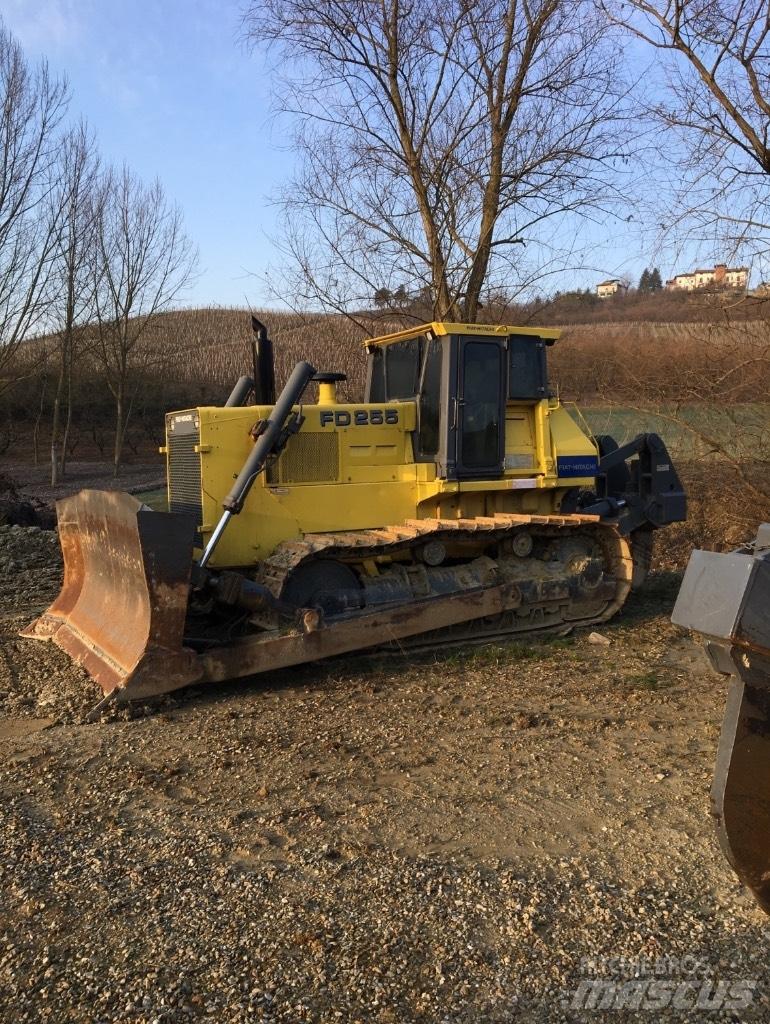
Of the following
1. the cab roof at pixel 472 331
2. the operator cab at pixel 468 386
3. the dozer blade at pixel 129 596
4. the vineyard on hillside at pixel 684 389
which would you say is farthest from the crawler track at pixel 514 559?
the cab roof at pixel 472 331

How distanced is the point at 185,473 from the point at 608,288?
8.40 m

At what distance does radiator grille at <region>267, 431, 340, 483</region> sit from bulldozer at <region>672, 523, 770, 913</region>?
4.51 metres

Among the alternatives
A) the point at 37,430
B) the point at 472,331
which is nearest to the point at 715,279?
the point at 472,331

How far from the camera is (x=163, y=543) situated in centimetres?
579

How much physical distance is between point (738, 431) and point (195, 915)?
9.74m

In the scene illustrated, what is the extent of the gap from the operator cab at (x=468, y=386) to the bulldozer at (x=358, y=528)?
2 cm

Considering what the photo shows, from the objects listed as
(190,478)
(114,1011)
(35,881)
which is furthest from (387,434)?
(114,1011)

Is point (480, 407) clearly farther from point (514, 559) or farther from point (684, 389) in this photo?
point (684, 389)

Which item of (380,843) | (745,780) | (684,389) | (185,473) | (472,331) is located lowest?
(380,843)

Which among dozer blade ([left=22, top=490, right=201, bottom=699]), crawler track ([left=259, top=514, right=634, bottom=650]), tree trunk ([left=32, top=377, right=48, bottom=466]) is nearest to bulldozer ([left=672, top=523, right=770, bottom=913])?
A: dozer blade ([left=22, top=490, right=201, bottom=699])

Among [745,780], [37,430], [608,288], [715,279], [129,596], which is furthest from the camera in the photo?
[37,430]

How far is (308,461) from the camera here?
23.3 ft

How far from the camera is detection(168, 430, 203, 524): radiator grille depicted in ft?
22.6

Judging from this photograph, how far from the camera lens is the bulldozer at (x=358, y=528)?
20.2 ft
